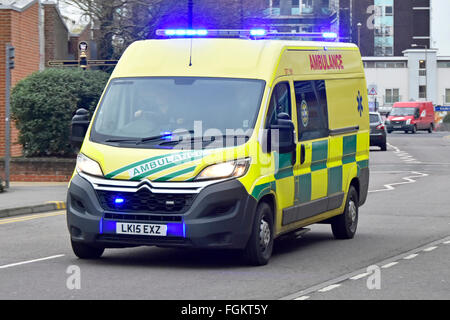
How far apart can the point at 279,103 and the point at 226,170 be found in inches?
56.5

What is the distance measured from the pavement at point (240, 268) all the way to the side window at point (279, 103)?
1572 mm

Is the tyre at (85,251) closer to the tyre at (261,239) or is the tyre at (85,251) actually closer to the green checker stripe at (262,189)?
the tyre at (261,239)

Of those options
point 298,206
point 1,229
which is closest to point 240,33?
point 298,206

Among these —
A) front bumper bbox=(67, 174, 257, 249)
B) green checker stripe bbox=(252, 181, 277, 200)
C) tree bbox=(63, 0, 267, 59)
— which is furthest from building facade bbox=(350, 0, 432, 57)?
front bumper bbox=(67, 174, 257, 249)

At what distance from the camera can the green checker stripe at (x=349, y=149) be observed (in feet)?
46.1

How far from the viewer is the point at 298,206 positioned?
12320 millimetres

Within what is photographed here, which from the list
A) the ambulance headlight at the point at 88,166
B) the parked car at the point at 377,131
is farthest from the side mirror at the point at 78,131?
the parked car at the point at 377,131

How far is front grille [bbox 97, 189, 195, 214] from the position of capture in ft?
34.9

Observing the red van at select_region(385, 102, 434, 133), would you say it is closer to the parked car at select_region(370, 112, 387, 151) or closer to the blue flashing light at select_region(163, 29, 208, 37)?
the parked car at select_region(370, 112, 387, 151)

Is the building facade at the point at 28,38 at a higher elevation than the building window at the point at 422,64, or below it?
below

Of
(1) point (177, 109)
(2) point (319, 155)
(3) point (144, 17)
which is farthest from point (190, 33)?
(3) point (144, 17)

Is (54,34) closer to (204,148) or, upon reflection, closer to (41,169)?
(41,169)

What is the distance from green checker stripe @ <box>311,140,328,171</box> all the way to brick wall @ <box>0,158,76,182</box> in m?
13.6
